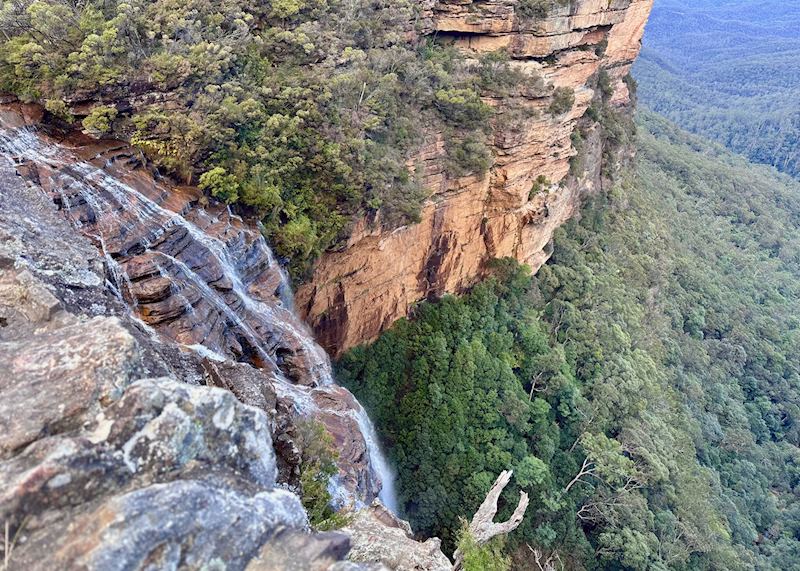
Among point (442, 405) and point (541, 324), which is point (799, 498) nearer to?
point (541, 324)

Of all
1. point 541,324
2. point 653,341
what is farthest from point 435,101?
point 653,341

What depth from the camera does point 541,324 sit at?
23609 mm

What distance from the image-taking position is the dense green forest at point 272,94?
12.6 metres

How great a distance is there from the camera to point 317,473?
8.70 m

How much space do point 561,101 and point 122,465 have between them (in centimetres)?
1997

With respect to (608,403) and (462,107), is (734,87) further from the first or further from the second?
(462,107)

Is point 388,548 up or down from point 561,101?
down

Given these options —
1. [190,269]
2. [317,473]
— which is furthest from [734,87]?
[317,473]

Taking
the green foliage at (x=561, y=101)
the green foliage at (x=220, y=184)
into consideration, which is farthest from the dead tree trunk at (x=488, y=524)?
the green foliage at (x=561, y=101)

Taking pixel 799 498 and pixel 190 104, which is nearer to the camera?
pixel 190 104

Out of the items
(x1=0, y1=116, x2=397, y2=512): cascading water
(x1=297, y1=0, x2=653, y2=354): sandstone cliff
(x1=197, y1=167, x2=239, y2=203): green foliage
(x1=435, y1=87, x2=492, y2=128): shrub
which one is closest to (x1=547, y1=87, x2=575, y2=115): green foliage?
(x1=297, y1=0, x2=653, y2=354): sandstone cliff

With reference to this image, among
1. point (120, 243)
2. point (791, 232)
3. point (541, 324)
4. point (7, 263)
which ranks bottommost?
point (791, 232)

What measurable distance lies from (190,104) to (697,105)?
125753 millimetres

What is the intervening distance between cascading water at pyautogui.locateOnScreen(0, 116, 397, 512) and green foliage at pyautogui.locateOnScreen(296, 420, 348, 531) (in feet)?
3.18
